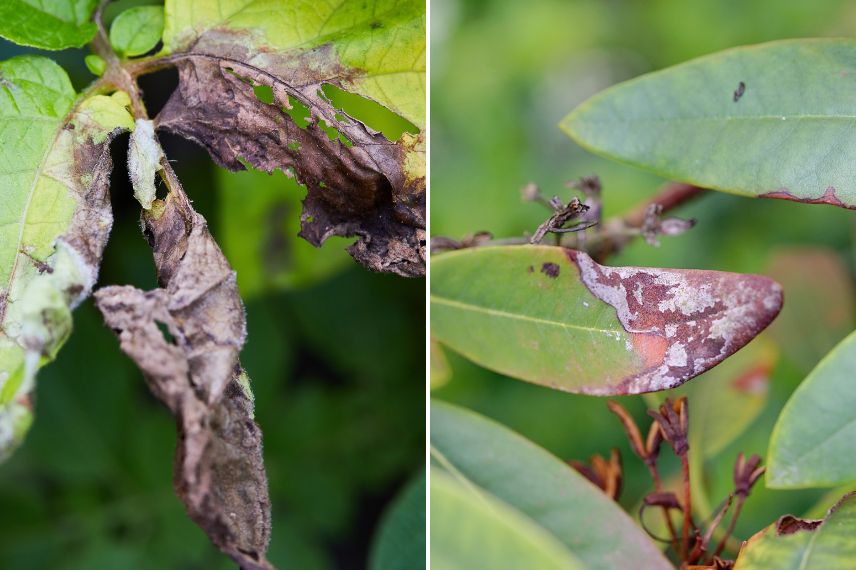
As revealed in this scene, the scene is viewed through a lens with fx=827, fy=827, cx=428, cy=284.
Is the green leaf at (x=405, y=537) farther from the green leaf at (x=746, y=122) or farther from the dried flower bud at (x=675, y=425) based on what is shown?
the green leaf at (x=746, y=122)

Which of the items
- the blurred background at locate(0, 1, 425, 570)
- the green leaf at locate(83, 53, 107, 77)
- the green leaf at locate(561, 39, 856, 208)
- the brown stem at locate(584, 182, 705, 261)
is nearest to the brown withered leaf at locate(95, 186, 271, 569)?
the green leaf at locate(83, 53, 107, 77)

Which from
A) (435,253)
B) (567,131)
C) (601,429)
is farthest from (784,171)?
(601,429)

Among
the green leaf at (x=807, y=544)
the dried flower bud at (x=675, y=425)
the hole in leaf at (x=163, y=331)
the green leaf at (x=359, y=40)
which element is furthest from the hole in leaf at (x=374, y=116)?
the green leaf at (x=807, y=544)

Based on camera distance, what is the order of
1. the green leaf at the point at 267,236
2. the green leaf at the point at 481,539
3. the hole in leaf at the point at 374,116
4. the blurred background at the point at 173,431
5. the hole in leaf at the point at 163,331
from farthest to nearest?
the blurred background at the point at 173,431 < the green leaf at the point at 267,236 < the hole in leaf at the point at 374,116 < the hole in leaf at the point at 163,331 < the green leaf at the point at 481,539

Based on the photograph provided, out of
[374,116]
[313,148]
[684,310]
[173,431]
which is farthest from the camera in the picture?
[173,431]

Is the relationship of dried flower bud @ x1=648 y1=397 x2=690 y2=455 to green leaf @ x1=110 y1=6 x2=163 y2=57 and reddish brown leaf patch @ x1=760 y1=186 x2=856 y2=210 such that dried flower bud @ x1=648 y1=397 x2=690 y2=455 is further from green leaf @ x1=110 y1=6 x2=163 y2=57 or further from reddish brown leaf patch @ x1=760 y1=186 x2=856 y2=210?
green leaf @ x1=110 y1=6 x2=163 y2=57

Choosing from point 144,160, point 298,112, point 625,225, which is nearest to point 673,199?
point 625,225

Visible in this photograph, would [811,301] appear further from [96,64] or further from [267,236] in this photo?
[96,64]
